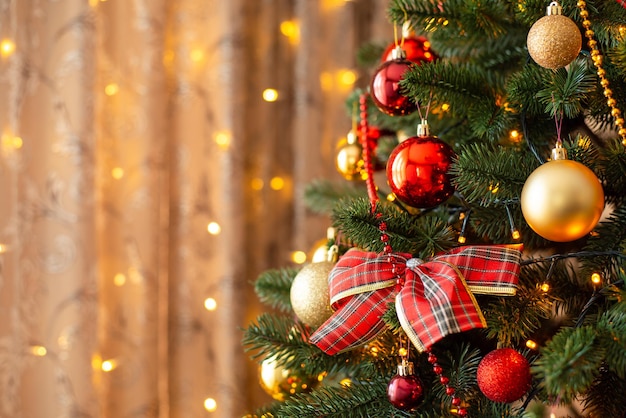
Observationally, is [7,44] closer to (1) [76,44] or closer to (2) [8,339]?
(1) [76,44]

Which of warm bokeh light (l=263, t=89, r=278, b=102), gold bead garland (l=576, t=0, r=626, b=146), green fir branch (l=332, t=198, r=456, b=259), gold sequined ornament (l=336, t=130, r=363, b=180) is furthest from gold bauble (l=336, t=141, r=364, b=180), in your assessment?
warm bokeh light (l=263, t=89, r=278, b=102)

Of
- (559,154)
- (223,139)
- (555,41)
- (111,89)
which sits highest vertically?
(111,89)

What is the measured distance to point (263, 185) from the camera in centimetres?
128

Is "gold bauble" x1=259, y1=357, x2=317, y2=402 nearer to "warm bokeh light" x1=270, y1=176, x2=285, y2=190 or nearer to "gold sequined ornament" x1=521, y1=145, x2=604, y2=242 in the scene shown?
"gold sequined ornament" x1=521, y1=145, x2=604, y2=242

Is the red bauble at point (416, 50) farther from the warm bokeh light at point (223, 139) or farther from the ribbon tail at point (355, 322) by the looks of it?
the warm bokeh light at point (223, 139)

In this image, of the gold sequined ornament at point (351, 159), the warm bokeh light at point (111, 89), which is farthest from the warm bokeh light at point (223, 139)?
the gold sequined ornament at point (351, 159)

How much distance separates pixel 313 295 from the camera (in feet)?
2.00

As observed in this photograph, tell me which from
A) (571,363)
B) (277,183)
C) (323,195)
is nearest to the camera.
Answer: (571,363)

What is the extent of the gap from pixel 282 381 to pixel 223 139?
63cm

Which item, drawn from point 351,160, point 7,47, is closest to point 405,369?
point 351,160

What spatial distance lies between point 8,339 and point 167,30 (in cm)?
70

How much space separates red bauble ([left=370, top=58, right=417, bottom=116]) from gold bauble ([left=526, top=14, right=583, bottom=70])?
0.45 feet

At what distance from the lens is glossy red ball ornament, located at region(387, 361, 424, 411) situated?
1.71ft

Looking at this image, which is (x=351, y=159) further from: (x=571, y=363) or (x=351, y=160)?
(x=571, y=363)
